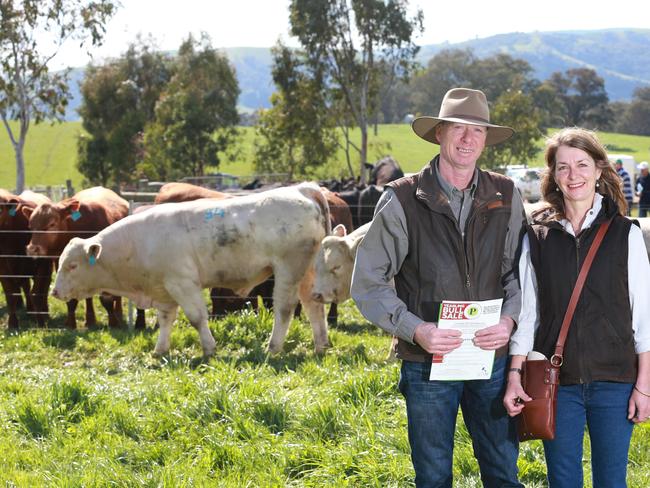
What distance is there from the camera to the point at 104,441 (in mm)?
5176

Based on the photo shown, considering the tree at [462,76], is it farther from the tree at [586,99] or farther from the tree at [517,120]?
the tree at [517,120]

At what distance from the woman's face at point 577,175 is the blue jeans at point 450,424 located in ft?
2.65

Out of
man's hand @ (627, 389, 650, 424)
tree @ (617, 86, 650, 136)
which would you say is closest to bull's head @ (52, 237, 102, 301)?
man's hand @ (627, 389, 650, 424)

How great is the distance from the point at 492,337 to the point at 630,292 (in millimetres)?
618

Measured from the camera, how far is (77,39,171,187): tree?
45.4 m

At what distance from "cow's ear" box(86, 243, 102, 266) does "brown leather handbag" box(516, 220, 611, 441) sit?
6274 mm

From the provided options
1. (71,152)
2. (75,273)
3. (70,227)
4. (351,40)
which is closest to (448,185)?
(75,273)

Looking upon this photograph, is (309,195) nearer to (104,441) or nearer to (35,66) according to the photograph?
(104,441)

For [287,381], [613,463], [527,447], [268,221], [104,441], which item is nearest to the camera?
[613,463]

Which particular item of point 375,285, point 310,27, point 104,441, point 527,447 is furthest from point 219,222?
point 310,27

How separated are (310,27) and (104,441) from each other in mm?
29213

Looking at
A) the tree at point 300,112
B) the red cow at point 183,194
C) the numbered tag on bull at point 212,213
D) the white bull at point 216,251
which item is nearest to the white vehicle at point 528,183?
the tree at point 300,112

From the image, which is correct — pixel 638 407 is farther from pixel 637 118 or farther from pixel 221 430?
pixel 637 118

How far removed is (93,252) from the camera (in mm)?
8688
